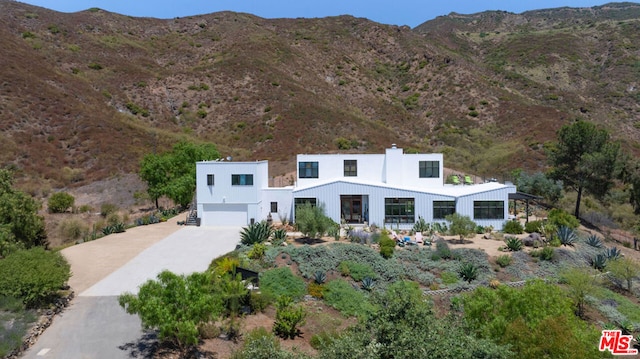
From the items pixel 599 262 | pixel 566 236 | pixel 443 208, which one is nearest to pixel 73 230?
pixel 443 208

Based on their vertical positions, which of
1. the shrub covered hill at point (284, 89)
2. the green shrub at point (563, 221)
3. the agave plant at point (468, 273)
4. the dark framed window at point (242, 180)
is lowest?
the agave plant at point (468, 273)

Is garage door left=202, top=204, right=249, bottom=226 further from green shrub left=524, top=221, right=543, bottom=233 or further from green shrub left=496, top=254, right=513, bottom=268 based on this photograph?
green shrub left=524, top=221, right=543, bottom=233

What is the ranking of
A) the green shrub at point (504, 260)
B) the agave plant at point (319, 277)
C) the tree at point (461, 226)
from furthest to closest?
the tree at point (461, 226) < the green shrub at point (504, 260) < the agave plant at point (319, 277)

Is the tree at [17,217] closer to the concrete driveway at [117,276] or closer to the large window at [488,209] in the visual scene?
the concrete driveway at [117,276]

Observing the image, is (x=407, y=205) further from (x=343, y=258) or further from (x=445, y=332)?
(x=445, y=332)

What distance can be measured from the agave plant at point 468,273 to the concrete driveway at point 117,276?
1113 cm

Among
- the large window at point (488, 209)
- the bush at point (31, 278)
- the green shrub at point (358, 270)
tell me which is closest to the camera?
the bush at point (31, 278)

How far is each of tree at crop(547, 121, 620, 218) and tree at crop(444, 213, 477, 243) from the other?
13425 mm

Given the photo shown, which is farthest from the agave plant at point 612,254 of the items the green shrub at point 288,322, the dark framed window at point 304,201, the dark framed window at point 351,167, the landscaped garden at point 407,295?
the green shrub at point 288,322

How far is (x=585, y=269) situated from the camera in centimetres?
1988

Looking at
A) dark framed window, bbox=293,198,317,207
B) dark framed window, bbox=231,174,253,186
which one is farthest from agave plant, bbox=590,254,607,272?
dark framed window, bbox=231,174,253,186

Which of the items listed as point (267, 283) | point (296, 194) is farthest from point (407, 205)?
point (267, 283)

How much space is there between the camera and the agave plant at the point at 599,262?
20.5 metres

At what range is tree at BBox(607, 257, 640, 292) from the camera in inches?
743
